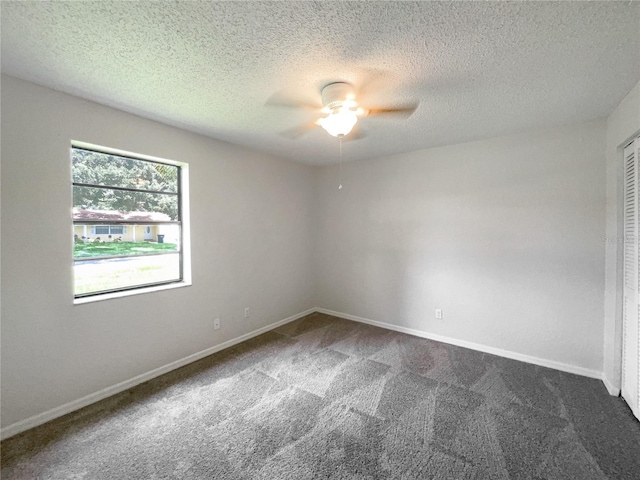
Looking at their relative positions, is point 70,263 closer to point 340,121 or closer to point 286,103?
point 286,103

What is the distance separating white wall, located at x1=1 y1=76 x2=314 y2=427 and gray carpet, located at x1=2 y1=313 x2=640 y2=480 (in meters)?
0.31

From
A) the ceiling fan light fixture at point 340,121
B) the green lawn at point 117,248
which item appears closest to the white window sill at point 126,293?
the green lawn at point 117,248

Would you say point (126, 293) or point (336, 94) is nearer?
point (336, 94)

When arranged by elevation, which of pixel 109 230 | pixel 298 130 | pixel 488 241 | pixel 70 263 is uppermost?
pixel 298 130

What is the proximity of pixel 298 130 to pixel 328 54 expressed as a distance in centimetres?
128

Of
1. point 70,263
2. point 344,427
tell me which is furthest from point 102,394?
point 344,427

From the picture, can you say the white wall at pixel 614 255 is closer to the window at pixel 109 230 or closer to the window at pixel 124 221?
the window at pixel 124 221

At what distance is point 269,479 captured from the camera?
1511mm

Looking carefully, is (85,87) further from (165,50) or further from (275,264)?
(275,264)

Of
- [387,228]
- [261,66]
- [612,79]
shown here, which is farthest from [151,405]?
[612,79]

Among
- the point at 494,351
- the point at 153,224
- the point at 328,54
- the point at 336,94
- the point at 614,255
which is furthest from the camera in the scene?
the point at 494,351

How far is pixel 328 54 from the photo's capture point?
1.55 m

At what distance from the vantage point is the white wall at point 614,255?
2271 mm

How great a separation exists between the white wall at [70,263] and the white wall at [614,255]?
3.59 meters
